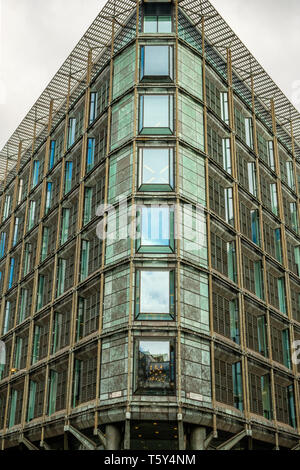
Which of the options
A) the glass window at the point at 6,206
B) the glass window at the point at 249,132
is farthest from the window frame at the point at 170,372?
the glass window at the point at 6,206

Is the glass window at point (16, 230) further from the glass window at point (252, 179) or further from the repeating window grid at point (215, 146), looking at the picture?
the glass window at point (252, 179)

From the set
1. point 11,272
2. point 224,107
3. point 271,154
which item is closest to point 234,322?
point 224,107

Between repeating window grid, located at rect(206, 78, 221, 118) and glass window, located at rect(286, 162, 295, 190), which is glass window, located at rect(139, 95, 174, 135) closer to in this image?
repeating window grid, located at rect(206, 78, 221, 118)

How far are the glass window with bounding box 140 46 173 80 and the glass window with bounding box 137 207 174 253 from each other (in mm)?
10215

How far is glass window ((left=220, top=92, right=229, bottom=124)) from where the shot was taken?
49000mm

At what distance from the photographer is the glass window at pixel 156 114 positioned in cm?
4297

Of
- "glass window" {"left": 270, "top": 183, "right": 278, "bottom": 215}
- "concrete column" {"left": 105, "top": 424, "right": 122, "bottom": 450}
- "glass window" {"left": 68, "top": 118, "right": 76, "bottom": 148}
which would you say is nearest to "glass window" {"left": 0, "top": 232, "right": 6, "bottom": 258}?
"glass window" {"left": 68, "top": 118, "right": 76, "bottom": 148}

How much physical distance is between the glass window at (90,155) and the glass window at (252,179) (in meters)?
12.3

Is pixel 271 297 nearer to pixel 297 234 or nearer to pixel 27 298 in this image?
pixel 297 234

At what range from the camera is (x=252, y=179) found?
50.5m

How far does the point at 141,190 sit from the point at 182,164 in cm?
337

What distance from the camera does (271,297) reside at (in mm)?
48406

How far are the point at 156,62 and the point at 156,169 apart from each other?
8471 millimetres

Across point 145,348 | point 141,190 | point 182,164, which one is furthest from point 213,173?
point 145,348
